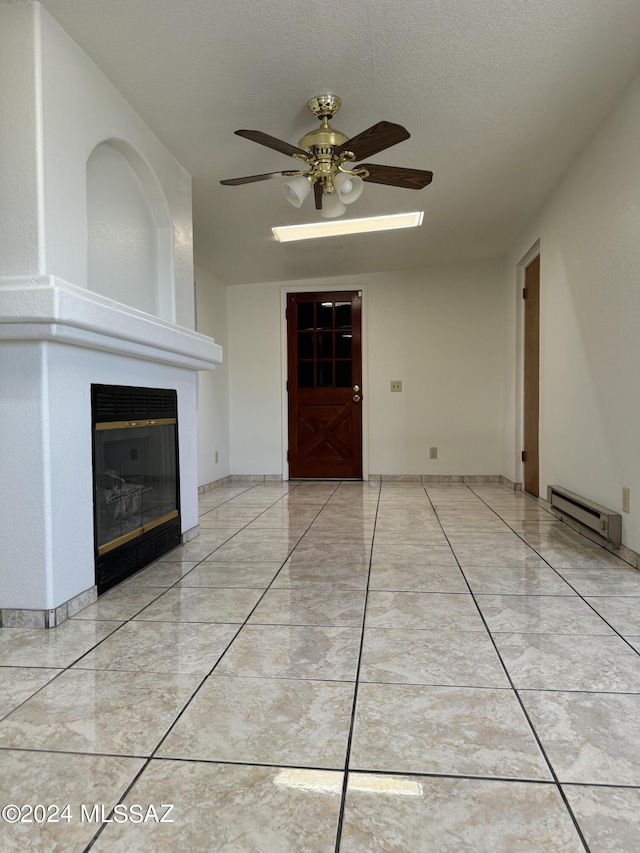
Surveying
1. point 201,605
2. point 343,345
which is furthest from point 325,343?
point 201,605

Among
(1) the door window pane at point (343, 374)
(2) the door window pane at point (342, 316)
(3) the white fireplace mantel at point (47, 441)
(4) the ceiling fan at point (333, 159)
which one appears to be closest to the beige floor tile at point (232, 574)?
(3) the white fireplace mantel at point (47, 441)

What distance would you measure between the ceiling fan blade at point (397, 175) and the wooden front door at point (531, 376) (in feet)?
6.88

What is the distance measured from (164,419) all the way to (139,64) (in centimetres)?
158

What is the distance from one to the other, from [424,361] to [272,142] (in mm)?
3783

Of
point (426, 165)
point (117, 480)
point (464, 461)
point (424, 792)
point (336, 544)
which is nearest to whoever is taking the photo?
point (424, 792)

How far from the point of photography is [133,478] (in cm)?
271

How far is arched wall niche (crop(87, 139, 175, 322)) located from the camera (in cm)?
254

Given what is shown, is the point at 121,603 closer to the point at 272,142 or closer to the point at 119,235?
the point at 119,235

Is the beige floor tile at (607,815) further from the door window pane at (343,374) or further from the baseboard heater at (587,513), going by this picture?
the door window pane at (343,374)

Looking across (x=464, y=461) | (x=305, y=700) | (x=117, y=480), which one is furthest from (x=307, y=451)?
(x=305, y=700)

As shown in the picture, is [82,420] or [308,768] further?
[82,420]

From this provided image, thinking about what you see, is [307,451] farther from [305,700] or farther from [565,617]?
[305,700]

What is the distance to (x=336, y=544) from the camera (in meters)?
3.23

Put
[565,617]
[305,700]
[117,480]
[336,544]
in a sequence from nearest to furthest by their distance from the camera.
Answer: [305,700]
[565,617]
[117,480]
[336,544]
